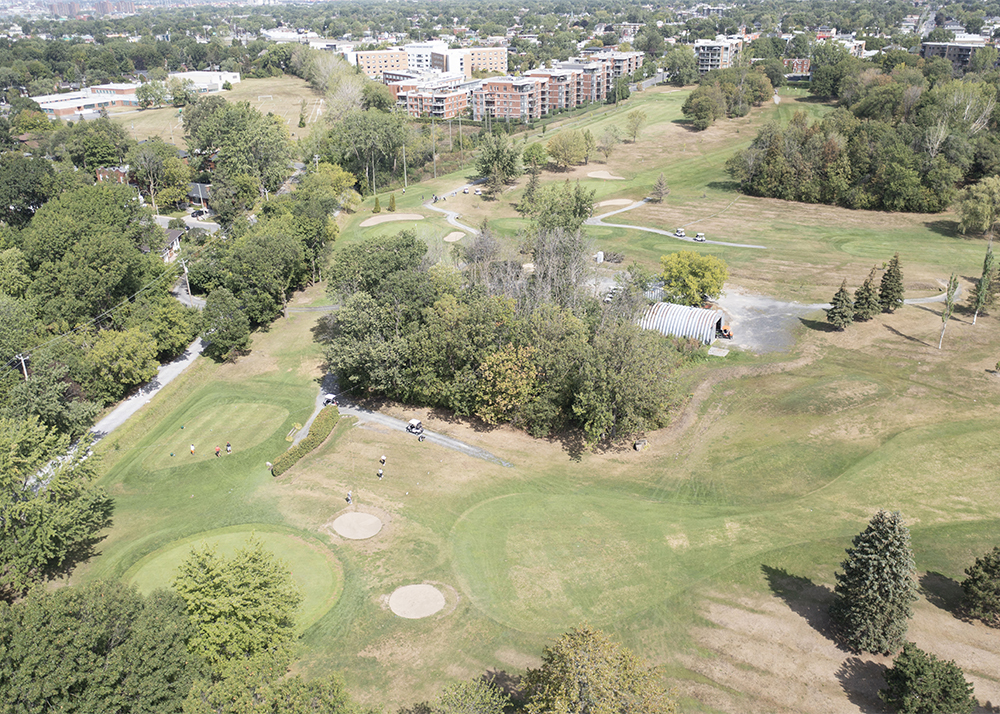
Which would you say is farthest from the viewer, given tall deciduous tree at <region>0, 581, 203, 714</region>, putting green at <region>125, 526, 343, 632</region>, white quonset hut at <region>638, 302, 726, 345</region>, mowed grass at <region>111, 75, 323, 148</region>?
mowed grass at <region>111, 75, 323, 148</region>

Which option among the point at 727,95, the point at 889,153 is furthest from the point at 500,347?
the point at 727,95

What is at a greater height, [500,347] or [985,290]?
[985,290]

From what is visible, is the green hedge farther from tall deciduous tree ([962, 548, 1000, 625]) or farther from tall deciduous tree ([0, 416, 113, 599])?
tall deciduous tree ([962, 548, 1000, 625])

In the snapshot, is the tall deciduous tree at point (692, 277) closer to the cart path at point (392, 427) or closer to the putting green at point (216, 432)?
the cart path at point (392, 427)

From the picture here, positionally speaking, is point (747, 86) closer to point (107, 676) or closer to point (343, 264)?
point (343, 264)

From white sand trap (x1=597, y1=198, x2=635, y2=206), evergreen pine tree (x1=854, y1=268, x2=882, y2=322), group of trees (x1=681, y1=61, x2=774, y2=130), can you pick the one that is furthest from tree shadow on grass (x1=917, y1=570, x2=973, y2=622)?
group of trees (x1=681, y1=61, x2=774, y2=130)

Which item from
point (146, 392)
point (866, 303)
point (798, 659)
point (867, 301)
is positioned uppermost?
point (867, 301)

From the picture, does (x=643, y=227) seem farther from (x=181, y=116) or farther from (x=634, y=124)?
(x=181, y=116)
